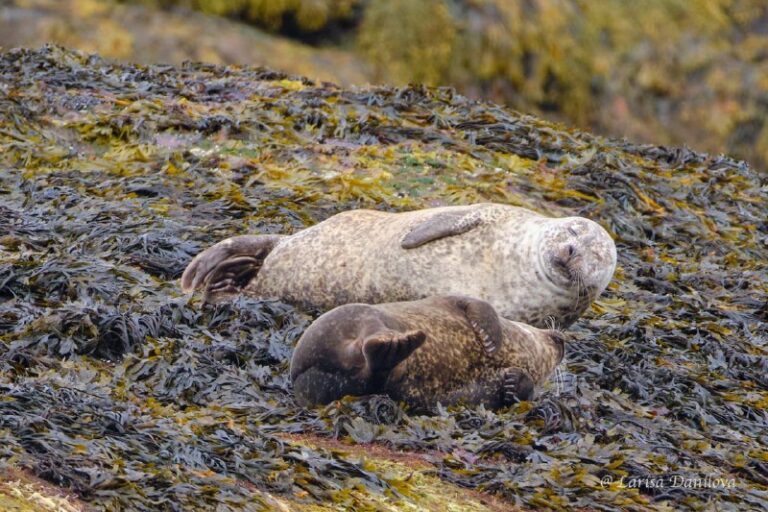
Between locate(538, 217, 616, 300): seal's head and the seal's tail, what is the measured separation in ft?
5.17

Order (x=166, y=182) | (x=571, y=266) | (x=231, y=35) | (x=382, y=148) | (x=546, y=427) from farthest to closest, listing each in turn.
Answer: (x=231, y=35), (x=382, y=148), (x=166, y=182), (x=571, y=266), (x=546, y=427)

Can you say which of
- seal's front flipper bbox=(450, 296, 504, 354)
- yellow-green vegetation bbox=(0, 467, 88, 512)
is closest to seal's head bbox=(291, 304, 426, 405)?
seal's front flipper bbox=(450, 296, 504, 354)

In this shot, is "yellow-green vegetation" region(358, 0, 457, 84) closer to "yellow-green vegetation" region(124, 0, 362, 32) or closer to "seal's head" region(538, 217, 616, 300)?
"yellow-green vegetation" region(124, 0, 362, 32)

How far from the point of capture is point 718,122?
21.2 meters

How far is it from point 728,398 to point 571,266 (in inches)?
41.0

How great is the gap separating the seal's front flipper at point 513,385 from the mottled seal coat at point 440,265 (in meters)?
1.03

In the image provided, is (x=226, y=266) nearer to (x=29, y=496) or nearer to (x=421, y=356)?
(x=421, y=356)

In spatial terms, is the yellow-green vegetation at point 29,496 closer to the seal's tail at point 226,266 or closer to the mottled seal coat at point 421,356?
the mottled seal coat at point 421,356

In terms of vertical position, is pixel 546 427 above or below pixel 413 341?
below

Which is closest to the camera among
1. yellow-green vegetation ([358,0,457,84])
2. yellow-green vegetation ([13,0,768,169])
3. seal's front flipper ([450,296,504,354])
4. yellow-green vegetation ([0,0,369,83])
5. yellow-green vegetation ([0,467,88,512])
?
yellow-green vegetation ([0,467,88,512])

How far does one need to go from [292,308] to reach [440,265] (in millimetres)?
809

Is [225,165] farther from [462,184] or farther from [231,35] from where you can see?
[231,35]

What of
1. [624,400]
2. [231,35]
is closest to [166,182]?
[624,400]

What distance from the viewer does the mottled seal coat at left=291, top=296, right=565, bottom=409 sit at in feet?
19.2
